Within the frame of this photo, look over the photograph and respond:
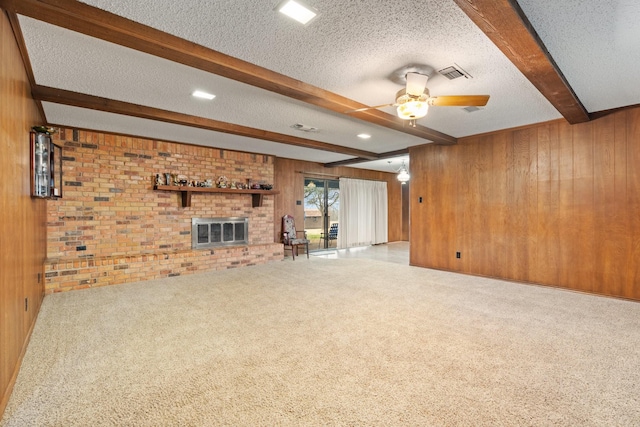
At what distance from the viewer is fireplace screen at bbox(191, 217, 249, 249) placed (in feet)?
18.9

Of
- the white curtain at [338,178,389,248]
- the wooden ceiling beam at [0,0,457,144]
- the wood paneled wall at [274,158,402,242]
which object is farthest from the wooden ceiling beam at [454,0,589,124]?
the white curtain at [338,178,389,248]

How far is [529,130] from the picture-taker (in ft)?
14.9

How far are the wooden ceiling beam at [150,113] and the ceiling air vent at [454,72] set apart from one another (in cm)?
296

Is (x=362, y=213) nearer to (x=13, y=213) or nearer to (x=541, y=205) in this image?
(x=541, y=205)

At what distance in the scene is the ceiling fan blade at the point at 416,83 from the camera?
103 inches

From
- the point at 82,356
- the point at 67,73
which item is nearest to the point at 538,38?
the point at 67,73

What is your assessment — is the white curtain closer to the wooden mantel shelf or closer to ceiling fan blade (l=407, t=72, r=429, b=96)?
the wooden mantel shelf

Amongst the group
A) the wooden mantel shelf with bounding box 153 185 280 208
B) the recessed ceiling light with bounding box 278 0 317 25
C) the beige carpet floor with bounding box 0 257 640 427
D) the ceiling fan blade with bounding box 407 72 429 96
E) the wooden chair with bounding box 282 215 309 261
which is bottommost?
the beige carpet floor with bounding box 0 257 640 427

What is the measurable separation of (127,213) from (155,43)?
12.4ft

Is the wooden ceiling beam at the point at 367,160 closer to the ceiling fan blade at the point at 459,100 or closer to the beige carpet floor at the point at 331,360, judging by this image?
the beige carpet floor at the point at 331,360

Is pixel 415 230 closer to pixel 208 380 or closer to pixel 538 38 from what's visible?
pixel 538 38

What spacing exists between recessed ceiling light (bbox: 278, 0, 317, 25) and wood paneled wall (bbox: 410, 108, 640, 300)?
162 inches

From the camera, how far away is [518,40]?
80.9 inches

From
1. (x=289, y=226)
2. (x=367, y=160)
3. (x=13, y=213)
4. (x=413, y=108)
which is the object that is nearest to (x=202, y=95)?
(x=13, y=213)
